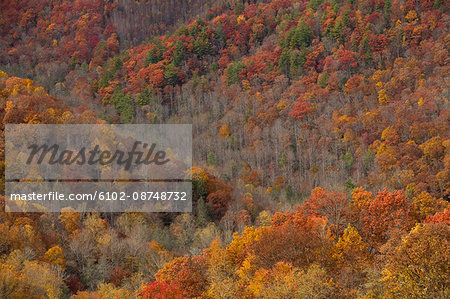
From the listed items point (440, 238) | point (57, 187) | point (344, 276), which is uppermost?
point (57, 187)

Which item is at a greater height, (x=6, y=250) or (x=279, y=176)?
(x=279, y=176)

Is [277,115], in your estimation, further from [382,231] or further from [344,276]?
[344,276]

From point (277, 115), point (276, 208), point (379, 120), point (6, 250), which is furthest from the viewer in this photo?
point (277, 115)

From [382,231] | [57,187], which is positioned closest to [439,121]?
[382,231]

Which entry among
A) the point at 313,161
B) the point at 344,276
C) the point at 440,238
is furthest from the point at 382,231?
the point at 313,161

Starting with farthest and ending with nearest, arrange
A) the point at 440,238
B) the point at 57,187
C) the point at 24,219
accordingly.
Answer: the point at 57,187
the point at 24,219
the point at 440,238

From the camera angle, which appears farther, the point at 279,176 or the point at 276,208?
the point at 279,176
